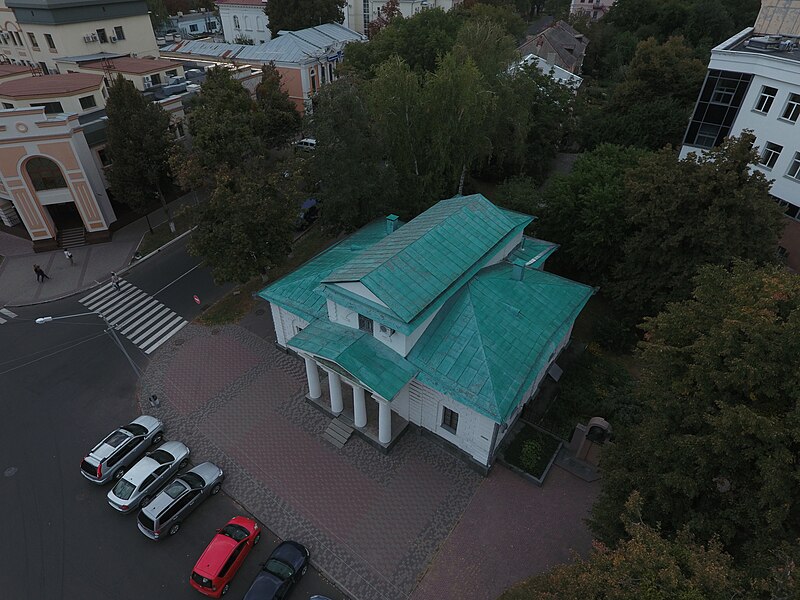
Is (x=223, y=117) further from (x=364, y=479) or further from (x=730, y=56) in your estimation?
(x=730, y=56)

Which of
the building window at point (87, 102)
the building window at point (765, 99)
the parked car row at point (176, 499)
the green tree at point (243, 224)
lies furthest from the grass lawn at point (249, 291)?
the building window at point (765, 99)

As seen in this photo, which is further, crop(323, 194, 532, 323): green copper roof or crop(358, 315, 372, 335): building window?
crop(358, 315, 372, 335): building window

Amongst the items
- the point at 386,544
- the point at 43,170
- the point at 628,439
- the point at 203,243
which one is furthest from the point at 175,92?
the point at 628,439

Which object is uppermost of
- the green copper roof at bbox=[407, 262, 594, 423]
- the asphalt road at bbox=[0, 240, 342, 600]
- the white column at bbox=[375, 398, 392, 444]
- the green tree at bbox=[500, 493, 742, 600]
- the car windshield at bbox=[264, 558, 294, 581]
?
the green tree at bbox=[500, 493, 742, 600]

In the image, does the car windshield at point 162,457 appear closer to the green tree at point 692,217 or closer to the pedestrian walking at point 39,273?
the pedestrian walking at point 39,273

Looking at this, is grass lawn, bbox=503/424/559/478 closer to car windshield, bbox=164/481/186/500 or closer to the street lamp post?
car windshield, bbox=164/481/186/500

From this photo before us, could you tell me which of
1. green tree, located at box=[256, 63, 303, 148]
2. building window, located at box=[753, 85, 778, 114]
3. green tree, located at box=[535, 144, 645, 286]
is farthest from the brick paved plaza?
building window, located at box=[753, 85, 778, 114]

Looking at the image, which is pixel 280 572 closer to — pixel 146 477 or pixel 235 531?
pixel 235 531
